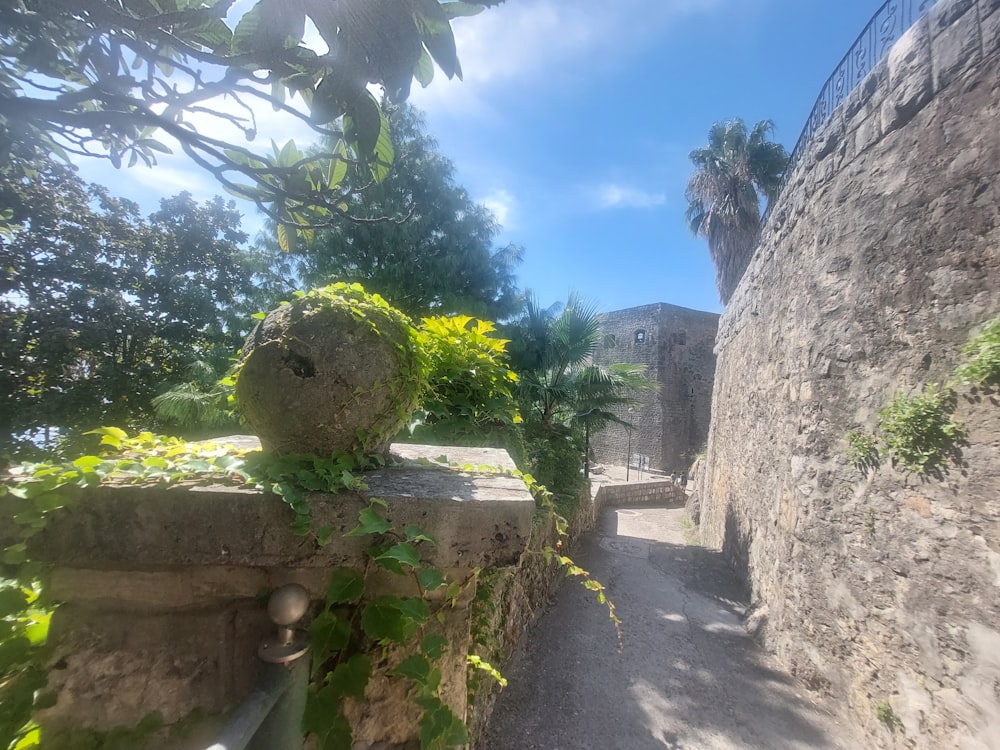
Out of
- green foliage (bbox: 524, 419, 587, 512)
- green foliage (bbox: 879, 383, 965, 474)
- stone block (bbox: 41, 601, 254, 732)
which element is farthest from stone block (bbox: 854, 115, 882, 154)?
stone block (bbox: 41, 601, 254, 732)

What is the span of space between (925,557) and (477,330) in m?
3.55

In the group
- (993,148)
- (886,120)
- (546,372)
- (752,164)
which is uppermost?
(752,164)

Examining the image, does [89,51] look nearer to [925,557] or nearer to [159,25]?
[159,25]

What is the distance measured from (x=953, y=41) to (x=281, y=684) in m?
5.50

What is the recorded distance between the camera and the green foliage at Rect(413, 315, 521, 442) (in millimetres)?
2979

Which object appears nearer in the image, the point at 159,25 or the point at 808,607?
the point at 159,25

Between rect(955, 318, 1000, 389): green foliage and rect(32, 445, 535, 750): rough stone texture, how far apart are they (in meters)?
3.40

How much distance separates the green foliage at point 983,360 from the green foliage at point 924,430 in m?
0.17

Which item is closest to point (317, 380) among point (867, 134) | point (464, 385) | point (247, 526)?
point (247, 526)

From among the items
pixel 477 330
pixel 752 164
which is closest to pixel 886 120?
pixel 477 330

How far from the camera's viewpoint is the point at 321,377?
1134 millimetres

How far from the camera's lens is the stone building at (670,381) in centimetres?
2095

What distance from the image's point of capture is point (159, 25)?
6.70 feet

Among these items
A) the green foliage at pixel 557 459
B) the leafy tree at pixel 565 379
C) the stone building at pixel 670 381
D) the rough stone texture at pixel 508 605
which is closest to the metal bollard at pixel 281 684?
the rough stone texture at pixel 508 605
